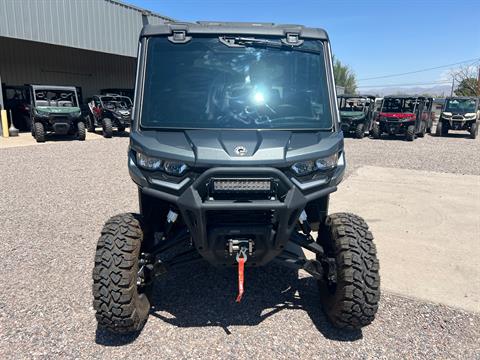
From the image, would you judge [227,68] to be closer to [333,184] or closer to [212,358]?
[333,184]

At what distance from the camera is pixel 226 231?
8.82ft

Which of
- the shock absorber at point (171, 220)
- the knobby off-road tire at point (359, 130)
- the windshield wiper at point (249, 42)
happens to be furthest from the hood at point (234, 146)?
the knobby off-road tire at point (359, 130)

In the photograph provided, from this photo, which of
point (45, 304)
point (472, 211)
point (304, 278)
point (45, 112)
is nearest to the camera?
point (45, 304)

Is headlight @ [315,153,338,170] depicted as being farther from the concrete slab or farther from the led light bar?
the concrete slab

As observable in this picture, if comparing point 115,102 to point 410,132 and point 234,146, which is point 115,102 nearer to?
point 410,132

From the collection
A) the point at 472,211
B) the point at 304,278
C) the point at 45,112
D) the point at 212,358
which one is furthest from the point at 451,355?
the point at 45,112

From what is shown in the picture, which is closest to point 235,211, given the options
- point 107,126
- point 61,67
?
point 107,126

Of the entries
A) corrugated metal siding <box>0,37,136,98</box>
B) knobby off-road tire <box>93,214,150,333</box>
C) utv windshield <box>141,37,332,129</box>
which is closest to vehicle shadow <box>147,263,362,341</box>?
knobby off-road tire <box>93,214,150,333</box>

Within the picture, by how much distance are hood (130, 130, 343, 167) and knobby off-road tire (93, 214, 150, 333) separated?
680 millimetres

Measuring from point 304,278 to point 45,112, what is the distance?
13.3m

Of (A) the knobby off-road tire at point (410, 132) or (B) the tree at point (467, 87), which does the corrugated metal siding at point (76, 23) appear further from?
(B) the tree at point (467, 87)

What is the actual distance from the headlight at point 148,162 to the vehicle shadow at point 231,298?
1.29 metres

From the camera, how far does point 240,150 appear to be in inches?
103

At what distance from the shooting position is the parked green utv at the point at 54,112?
1431 cm
